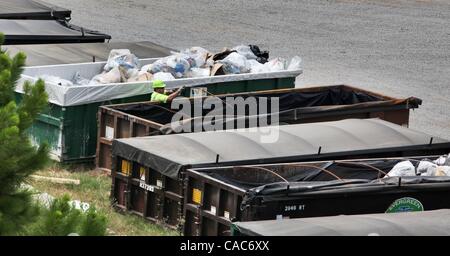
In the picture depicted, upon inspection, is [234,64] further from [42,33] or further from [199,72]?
[42,33]

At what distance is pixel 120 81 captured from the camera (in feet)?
66.9

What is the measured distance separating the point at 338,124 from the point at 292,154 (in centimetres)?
177

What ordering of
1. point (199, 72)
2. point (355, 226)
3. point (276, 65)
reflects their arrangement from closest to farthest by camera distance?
point (355, 226) < point (199, 72) < point (276, 65)

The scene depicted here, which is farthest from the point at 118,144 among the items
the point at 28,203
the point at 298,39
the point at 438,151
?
the point at 298,39

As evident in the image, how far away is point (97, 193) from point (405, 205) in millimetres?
5332

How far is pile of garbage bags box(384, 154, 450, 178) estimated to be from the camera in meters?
15.2

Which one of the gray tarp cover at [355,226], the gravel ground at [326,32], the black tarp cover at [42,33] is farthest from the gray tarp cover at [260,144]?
the black tarp cover at [42,33]

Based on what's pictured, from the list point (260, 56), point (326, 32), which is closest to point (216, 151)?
point (260, 56)

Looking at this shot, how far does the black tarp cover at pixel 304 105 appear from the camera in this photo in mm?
17969

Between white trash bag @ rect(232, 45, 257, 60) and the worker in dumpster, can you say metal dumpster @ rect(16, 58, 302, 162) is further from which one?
white trash bag @ rect(232, 45, 257, 60)

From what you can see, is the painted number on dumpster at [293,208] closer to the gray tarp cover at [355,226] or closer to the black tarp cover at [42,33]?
the gray tarp cover at [355,226]

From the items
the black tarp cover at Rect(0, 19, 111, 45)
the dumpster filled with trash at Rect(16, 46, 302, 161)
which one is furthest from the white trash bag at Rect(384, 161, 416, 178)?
the black tarp cover at Rect(0, 19, 111, 45)

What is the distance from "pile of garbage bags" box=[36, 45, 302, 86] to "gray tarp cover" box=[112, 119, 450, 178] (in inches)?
154

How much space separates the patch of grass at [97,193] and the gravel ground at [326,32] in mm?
7974
